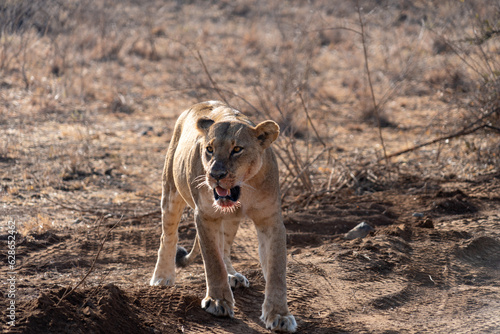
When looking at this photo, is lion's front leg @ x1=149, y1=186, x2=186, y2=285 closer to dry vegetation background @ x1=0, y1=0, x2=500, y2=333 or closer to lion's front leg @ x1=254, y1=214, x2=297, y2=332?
dry vegetation background @ x1=0, y1=0, x2=500, y2=333

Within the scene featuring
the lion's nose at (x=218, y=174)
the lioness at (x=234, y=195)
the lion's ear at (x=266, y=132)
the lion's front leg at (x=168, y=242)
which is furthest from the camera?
the lion's front leg at (x=168, y=242)

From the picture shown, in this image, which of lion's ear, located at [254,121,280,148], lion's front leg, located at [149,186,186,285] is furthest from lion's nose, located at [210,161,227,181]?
lion's front leg, located at [149,186,186,285]

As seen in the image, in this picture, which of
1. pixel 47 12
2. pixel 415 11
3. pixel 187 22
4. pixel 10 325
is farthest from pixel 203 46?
pixel 10 325

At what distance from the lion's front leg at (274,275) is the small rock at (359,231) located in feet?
8.08

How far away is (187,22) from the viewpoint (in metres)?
21.1

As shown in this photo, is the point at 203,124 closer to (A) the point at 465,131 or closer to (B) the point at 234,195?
(B) the point at 234,195

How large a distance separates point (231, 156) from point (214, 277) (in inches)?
36.5

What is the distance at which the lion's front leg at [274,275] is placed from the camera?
4441mm

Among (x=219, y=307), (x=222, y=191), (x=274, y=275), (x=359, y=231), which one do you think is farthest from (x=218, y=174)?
(x=359, y=231)

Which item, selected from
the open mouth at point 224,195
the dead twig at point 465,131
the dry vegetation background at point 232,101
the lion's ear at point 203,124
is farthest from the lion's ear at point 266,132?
the dead twig at point 465,131

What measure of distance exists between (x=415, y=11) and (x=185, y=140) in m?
17.5

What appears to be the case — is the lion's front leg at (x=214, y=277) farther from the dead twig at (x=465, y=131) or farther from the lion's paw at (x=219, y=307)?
the dead twig at (x=465, y=131)

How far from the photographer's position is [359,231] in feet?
23.2

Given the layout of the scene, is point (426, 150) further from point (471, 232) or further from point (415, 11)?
point (415, 11)
